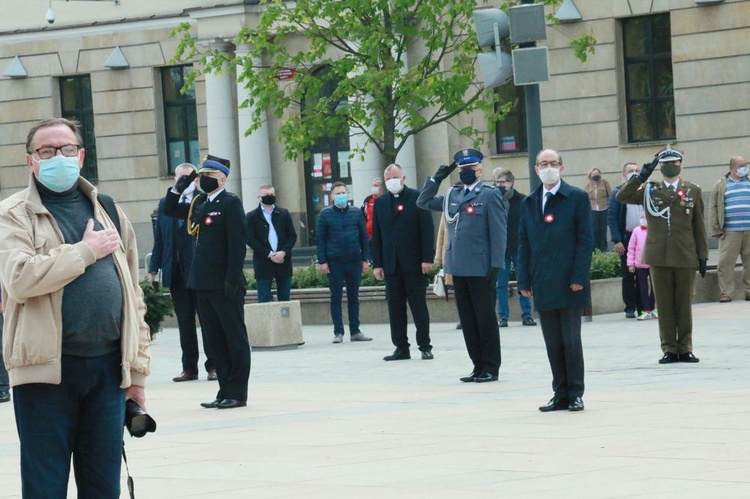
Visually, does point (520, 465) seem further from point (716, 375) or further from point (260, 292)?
point (260, 292)

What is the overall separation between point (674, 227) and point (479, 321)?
207cm

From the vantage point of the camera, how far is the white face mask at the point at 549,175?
12.2 meters

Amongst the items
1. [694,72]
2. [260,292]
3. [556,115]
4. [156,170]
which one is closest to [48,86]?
[156,170]

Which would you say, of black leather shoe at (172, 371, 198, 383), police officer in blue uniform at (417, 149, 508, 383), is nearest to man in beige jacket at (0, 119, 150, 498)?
police officer in blue uniform at (417, 149, 508, 383)

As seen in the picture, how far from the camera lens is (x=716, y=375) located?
13492mm

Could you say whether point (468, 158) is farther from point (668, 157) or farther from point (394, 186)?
point (394, 186)

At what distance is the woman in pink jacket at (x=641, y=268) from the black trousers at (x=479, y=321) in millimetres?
5538

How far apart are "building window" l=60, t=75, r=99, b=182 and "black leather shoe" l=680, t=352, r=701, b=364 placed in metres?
27.0

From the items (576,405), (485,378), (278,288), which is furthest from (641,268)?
(576,405)

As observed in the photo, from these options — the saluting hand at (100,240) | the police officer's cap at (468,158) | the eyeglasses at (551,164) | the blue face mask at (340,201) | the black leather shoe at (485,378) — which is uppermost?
the police officer's cap at (468,158)

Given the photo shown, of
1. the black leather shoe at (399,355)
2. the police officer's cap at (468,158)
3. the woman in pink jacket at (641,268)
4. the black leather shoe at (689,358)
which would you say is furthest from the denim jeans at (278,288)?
the black leather shoe at (689,358)

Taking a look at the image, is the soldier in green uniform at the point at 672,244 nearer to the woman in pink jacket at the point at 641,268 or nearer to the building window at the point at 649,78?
the woman in pink jacket at the point at 641,268

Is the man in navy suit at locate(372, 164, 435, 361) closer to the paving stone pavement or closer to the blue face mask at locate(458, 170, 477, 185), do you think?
the paving stone pavement

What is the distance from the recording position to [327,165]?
3700 cm
